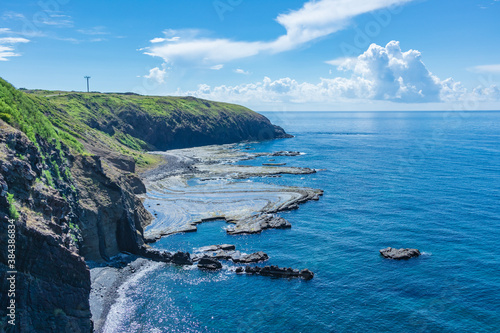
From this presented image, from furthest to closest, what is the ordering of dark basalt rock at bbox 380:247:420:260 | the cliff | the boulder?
dark basalt rock at bbox 380:247:420:260 < the boulder < the cliff

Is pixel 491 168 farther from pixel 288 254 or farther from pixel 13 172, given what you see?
pixel 13 172

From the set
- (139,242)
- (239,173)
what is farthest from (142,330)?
(239,173)

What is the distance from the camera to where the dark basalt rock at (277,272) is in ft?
184

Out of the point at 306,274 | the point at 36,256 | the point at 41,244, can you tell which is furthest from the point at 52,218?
the point at 306,274

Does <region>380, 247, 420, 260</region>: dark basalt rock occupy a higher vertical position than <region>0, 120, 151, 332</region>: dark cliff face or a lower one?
lower

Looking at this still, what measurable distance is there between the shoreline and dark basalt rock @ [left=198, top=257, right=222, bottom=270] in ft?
28.7

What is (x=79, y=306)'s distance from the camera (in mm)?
38031

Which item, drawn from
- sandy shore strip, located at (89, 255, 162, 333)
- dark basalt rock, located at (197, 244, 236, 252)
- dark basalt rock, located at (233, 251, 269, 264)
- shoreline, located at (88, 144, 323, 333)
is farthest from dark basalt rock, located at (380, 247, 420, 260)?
sandy shore strip, located at (89, 255, 162, 333)

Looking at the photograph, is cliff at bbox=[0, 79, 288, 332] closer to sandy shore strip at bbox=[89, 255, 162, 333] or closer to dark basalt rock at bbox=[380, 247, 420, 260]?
sandy shore strip at bbox=[89, 255, 162, 333]

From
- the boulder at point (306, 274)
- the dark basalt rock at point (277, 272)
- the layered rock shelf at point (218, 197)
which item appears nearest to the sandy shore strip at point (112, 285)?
the layered rock shelf at point (218, 197)

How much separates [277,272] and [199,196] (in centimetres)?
4895

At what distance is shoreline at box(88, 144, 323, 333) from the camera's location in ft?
167

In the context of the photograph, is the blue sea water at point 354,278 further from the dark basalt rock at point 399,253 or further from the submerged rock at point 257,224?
the submerged rock at point 257,224

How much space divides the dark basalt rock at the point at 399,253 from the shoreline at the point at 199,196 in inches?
900
